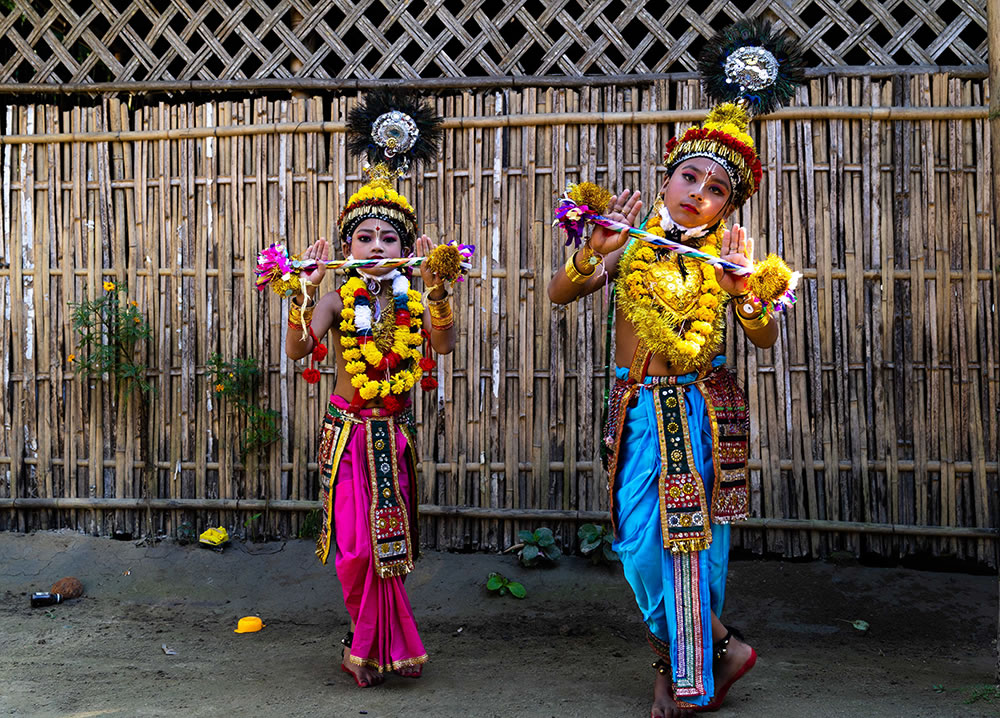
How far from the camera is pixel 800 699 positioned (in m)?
3.51

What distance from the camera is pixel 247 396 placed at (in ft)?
17.4

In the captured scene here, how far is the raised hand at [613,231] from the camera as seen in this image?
3.26 metres

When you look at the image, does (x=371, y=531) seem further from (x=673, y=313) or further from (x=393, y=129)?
(x=393, y=129)

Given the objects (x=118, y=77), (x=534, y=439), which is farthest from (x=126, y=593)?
(x=118, y=77)

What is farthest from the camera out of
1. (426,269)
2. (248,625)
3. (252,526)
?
(252,526)

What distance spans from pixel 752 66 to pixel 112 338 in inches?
148

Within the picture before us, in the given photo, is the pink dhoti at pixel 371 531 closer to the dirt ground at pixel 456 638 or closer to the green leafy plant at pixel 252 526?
the dirt ground at pixel 456 638

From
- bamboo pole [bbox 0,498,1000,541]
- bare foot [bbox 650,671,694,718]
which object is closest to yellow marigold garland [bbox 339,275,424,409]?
Result: bamboo pole [bbox 0,498,1000,541]

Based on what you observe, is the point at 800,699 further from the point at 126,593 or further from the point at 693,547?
the point at 126,593

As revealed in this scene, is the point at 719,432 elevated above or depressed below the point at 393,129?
below

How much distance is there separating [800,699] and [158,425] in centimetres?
370

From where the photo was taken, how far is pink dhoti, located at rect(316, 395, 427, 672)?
3768 millimetres

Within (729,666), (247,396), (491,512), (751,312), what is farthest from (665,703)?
(247,396)

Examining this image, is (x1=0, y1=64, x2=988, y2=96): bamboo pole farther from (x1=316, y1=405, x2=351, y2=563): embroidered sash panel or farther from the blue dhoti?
the blue dhoti
